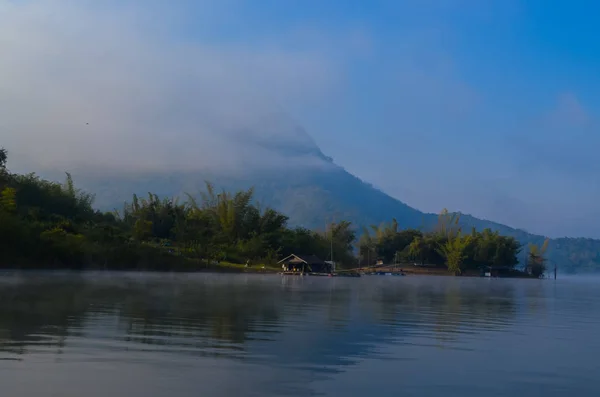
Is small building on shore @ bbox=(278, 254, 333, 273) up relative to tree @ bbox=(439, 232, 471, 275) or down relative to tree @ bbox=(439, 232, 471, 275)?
down

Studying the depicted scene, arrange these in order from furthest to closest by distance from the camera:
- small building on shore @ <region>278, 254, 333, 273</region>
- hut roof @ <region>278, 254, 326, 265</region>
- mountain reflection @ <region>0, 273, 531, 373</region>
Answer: small building on shore @ <region>278, 254, 333, 273</region>, hut roof @ <region>278, 254, 326, 265</region>, mountain reflection @ <region>0, 273, 531, 373</region>

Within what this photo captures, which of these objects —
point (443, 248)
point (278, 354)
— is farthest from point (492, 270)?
point (278, 354)

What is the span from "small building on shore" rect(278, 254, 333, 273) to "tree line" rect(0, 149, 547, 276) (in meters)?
1.50

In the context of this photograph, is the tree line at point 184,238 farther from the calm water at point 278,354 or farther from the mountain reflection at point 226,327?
the calm water at point 278,354

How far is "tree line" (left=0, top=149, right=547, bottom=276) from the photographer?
44.0 m

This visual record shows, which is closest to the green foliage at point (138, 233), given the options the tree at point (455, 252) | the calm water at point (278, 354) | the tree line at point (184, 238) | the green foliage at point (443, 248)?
the tree line at point (184, 238)

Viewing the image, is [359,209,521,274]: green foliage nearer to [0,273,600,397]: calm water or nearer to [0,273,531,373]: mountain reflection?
[0,273,531,373]: mountain reflection

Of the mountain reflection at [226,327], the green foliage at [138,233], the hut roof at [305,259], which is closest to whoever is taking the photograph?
the mountain reflection at [226,327]

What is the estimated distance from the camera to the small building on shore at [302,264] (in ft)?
219

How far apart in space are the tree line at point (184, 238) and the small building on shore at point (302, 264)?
1503mm

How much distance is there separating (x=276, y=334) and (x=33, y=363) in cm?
430

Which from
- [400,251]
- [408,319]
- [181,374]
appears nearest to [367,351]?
[181,374]

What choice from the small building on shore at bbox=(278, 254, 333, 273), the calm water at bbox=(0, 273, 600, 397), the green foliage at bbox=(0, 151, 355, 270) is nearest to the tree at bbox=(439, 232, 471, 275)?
the green foliage at bbox=(0, 151, 355, 270)

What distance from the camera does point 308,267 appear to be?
220ft
